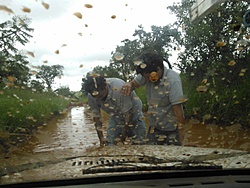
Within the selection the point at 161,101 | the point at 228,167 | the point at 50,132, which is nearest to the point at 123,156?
the point at 228,167

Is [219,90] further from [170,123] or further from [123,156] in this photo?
[123,156]

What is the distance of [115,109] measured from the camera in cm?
387

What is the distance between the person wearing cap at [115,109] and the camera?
11.9 ft

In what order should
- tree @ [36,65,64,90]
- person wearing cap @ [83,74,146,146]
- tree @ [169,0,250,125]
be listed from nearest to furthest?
1. tree @ [36,65,64,90]
2. person wearing cap @ [83,74,146,146]
3. tree @ [169,0,250,125]

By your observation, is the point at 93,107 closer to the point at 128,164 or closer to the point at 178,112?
the point at 178,112

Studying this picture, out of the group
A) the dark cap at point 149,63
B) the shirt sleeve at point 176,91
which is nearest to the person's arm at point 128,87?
the dark cap at point 149,63

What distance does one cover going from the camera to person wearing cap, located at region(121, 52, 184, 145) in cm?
342

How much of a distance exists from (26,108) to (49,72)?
10.3ft

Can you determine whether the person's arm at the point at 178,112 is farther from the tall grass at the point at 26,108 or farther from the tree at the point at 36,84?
the tall grass at the point at 26,108

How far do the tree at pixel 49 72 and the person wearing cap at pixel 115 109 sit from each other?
302 millimetres

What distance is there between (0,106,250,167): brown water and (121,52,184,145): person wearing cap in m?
0.21

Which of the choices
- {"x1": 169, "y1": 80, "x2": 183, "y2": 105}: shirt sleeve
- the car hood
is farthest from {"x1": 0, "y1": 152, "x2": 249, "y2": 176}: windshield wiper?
{"x1": 169, "y1": 80, "x2": 183, "y2": 105}: shirt sleeve

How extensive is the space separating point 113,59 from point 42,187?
7.61 ft

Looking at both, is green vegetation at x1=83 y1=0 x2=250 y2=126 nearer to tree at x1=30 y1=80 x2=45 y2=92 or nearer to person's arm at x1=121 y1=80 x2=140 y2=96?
person's arm at x1=121 y1=80 x2=140 y2=96
